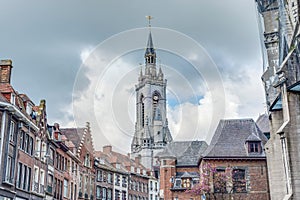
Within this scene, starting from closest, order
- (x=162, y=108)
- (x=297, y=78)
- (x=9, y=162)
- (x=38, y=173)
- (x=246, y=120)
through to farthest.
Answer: (x=297, y=78), (x=9, y=162), (x=38, y=173), (x=246, y=120), (x=162, y=108)

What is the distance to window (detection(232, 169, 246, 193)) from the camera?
40.6 metres

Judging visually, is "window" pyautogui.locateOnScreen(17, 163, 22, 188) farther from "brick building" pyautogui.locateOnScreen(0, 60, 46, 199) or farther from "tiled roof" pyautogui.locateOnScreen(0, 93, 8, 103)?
"tiled roof" pyautogui.locateOnScreen(0, 93, 8, 103)

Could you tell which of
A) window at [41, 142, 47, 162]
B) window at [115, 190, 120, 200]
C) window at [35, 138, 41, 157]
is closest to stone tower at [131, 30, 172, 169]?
window at [115, 190, 120, 200]

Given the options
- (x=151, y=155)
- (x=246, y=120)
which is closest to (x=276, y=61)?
(x=246, y=120)

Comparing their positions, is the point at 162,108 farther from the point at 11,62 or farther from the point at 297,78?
the point at 297,78

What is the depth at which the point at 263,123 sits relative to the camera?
161 ft

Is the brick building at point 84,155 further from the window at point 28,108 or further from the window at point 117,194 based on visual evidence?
the window at point 28,108

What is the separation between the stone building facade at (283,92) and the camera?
19.3 meters

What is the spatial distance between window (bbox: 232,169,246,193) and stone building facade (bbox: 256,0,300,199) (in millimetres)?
13063

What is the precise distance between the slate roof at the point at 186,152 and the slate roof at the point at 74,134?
419 inches

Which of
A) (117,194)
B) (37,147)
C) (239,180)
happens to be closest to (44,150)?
(37,147)

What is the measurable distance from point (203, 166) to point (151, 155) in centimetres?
7031

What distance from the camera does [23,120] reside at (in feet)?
108

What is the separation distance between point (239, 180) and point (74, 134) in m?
23.7
